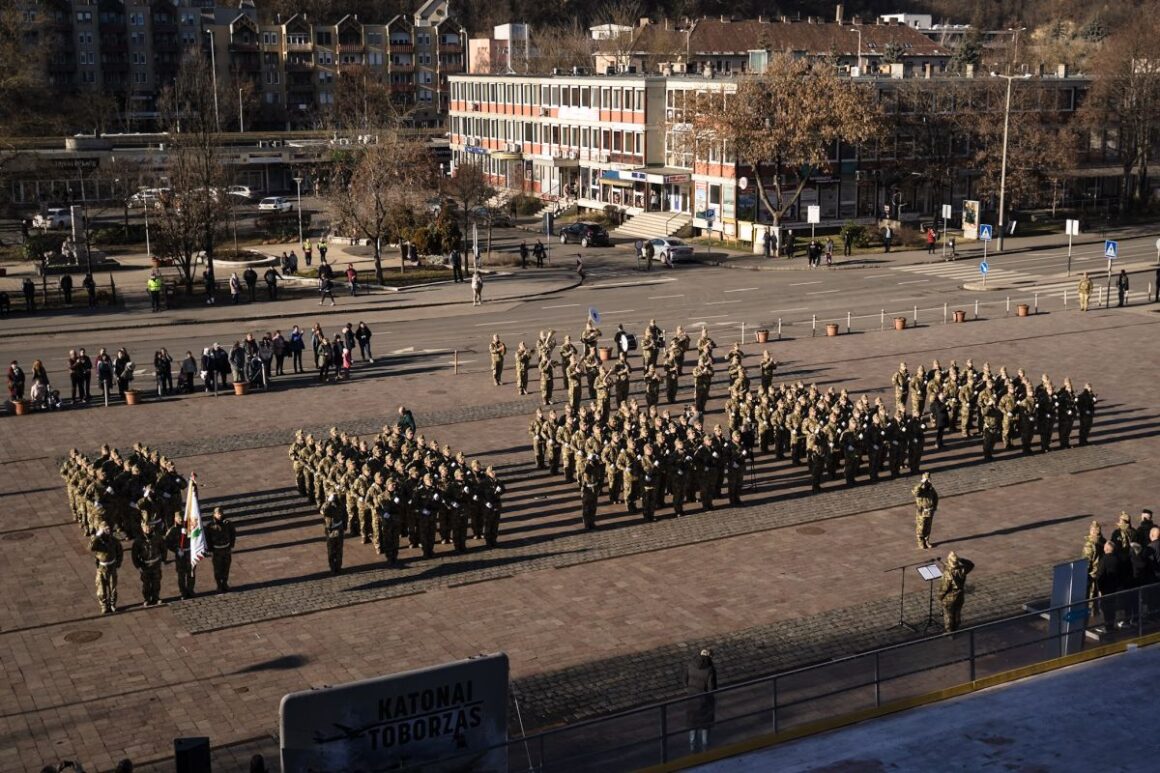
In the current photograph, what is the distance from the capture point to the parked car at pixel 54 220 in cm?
7525

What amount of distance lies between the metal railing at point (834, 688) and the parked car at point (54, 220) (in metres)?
65.9

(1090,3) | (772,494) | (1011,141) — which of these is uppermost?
(1090,3)

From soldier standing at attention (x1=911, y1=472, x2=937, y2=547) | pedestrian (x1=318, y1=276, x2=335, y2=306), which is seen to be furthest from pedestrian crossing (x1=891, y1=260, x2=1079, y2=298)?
soldier standing at attention (x1=911, y1=472, x2=937, y2=547)

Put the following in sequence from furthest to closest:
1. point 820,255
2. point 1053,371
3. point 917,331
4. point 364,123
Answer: point 364,123
point 820,255
point 917,331
point 1053,371

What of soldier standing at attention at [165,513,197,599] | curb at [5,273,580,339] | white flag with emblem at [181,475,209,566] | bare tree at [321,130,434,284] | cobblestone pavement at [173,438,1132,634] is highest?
bare tree at [321,130,434,284]

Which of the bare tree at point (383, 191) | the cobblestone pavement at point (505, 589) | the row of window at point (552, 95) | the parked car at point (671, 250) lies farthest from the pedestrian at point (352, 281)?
the row of window at point (552, 95)

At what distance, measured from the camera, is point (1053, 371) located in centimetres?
3931

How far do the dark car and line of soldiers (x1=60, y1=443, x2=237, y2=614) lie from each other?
139 ft

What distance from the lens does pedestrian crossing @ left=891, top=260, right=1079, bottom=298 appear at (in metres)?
54.1

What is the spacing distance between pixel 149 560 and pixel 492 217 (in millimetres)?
54305

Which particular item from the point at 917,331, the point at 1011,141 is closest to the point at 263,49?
the point at 1011,141

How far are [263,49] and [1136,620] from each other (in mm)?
122731

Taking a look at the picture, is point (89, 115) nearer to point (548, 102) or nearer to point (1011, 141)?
point (548, 102)

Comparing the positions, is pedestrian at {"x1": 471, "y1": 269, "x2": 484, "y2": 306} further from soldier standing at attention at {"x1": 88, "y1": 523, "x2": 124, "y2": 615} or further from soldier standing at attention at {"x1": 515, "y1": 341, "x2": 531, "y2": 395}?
soldier standing at attention at {"x1": 88, "y1": 523, "x2": 124, "y2": 615}
